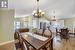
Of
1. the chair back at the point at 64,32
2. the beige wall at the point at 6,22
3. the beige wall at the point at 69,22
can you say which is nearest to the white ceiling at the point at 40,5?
the chair back at the point at 64,32

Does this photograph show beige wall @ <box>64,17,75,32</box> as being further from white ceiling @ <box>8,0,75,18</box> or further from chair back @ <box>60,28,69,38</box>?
chair back @ <box>60,28,69,38</box>

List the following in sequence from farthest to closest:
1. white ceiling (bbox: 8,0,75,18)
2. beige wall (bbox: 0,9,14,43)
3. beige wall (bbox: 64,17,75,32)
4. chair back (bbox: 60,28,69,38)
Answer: beige wall (bbox: 64,17,75,32) → chair back (bbox: 60,28,69,38) → white ceiling (bbox: 8,0,75,18) → beige wall (bbox: 0,9,14,43)

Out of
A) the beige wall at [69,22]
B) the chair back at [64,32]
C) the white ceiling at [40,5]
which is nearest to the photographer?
the white ceiling at [40,5]

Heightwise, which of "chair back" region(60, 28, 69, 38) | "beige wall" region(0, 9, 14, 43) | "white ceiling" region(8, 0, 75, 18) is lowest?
"chair back" region(60, 28, 69, 38)

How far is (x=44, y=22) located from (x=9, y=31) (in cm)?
969

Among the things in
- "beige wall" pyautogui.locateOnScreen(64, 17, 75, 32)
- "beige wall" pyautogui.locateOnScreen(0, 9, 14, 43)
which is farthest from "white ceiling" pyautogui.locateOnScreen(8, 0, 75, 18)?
"beige wall" pyautogui.locateOnScreen(64, 17, 75, 32)

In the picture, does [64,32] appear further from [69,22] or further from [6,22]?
[6,22]

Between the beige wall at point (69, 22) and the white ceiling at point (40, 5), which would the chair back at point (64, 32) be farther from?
the beige wall at point (69, 22)

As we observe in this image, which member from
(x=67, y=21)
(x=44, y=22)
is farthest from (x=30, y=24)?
(x=67, y=21)

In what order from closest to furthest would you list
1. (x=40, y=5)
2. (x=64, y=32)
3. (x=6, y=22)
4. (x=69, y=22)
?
(x=6, y=22) < (x=40, y=5) < (x=64, y=32) < (x=69, y=22)

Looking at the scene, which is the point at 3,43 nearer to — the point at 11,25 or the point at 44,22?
the point at 11,25

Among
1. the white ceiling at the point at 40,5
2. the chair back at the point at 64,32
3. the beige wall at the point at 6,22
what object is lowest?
the chair back at the point at 64,32

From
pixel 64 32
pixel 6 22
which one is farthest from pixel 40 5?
pixel 6 22

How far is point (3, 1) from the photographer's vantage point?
8.59 feet
